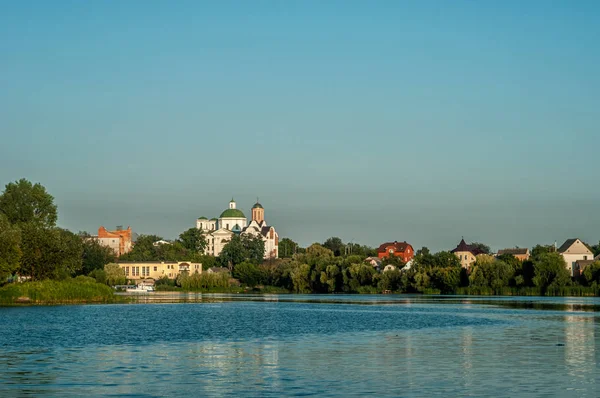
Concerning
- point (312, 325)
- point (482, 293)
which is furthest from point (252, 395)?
point (482, 293)

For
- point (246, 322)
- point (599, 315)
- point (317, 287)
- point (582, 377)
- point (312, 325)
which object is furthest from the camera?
point (317, 287)

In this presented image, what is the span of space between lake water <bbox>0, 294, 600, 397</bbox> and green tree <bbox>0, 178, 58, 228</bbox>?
4492 cm

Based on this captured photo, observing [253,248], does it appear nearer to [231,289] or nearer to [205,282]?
[231,289]

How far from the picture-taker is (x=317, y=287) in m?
124

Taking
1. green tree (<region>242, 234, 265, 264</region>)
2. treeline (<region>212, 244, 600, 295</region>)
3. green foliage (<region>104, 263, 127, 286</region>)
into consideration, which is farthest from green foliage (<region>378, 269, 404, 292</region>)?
green tree (<region>242, 234, 265, 264</region>)

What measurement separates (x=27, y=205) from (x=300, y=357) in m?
69.2

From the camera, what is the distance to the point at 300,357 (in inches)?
1126

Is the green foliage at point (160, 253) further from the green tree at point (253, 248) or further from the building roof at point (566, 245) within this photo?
the building roof at point (566, 245)

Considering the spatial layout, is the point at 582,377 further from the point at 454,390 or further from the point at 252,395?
the point at 252,395

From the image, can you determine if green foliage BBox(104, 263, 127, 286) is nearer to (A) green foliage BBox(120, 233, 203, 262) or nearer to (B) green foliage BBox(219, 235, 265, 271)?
(B) green foliage BBox(219, 235, 265, 271)

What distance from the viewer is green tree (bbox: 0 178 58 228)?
90.5 metres

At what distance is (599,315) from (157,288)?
97.4 metres

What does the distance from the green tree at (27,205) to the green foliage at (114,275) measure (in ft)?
150

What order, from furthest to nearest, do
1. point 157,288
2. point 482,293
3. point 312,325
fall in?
1. point 157,288
2. point 482,293
3. point 312,325
